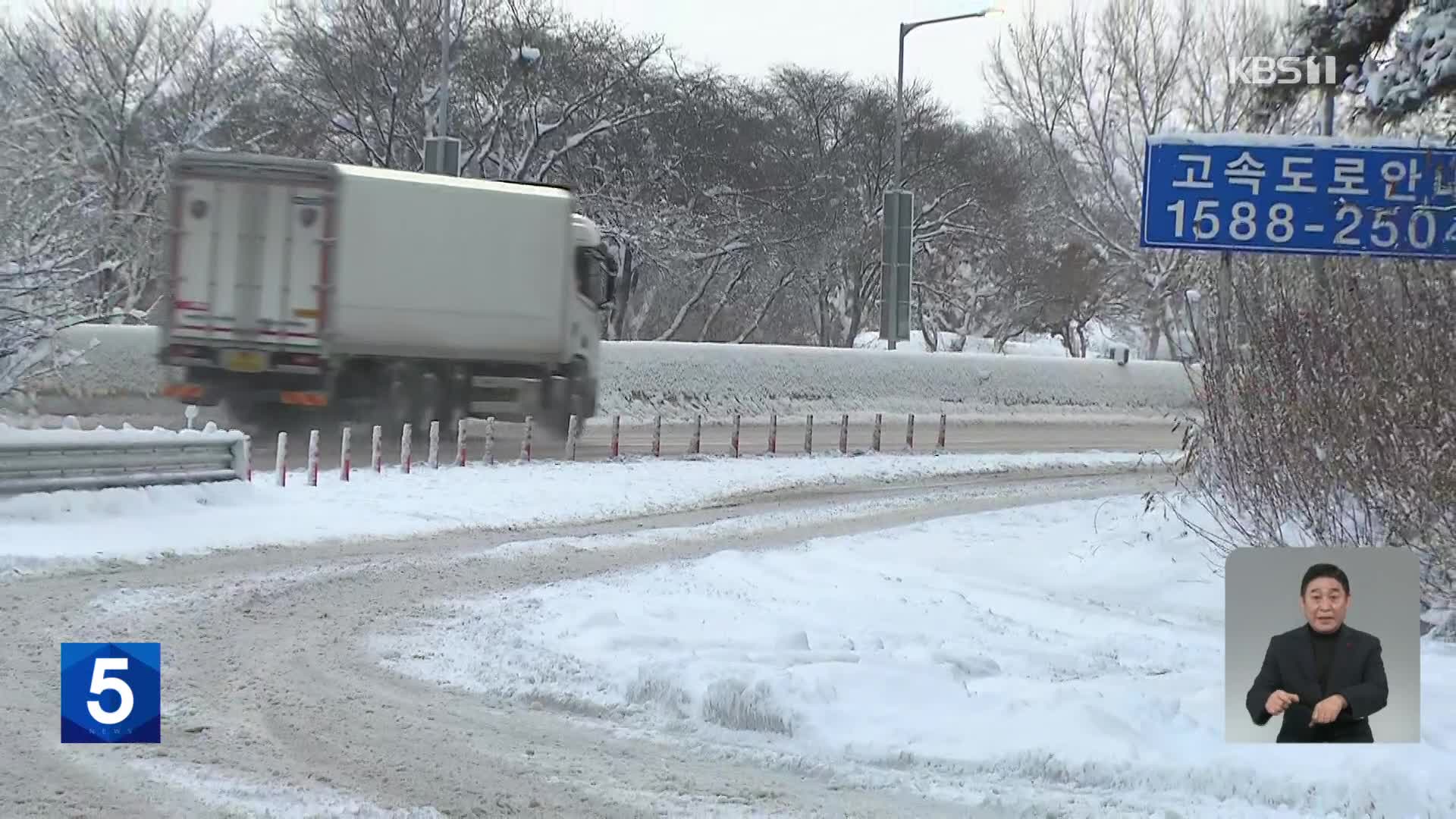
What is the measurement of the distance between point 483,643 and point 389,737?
224 cm

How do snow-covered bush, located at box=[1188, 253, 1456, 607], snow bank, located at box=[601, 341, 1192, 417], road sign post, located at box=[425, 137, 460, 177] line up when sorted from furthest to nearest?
snow bank, located at box=[601, 341, 1192, 417]
road sign post, located at box=[425, 137, 460, 177]
snow-covered bush, located at box=[1188, 253, 1456, 607]

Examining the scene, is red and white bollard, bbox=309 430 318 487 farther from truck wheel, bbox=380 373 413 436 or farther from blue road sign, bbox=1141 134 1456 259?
blue road sign, bbox=1141 134 1456 259

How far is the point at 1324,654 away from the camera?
538cm

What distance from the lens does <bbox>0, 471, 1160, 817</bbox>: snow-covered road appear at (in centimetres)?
584

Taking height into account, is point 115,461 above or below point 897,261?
below

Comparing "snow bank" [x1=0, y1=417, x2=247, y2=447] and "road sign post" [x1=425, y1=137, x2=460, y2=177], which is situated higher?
"road sign post" [x1=425, y1=137, x2=460, y2=177]

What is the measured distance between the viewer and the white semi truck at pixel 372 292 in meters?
20.2

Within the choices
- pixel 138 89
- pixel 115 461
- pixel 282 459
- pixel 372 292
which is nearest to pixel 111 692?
pixel 115 461

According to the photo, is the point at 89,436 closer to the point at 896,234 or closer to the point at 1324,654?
the point at 1324,654

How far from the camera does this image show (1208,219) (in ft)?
32.8

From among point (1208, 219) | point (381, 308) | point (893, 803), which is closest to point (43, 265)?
point (381, 308)

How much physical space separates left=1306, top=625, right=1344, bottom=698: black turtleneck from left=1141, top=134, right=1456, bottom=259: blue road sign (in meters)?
4.25

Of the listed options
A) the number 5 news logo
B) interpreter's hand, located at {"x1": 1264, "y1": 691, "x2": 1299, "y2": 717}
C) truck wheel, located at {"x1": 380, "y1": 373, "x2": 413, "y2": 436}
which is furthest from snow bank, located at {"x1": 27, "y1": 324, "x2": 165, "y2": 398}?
interpreter's hand, located at {"x1": 1264, "y1": 691, "x2": 1299, "y2": 717}

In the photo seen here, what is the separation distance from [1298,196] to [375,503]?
948 centimetres
